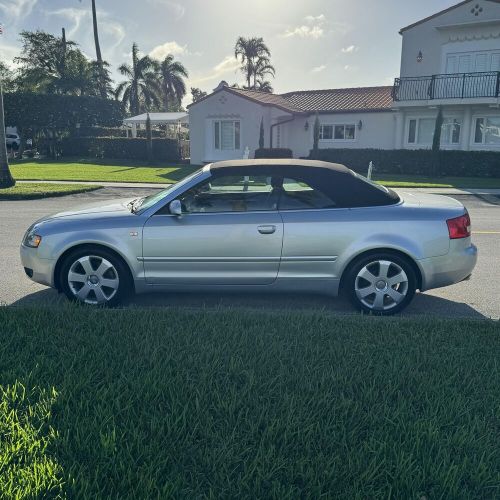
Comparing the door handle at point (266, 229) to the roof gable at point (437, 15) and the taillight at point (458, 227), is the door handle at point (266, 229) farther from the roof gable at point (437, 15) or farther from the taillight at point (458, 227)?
the roof gable at point (437, 15)

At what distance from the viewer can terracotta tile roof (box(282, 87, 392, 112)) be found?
2788 cm

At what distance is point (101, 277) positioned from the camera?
193 inches

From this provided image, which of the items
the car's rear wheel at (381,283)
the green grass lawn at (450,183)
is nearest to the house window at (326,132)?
the green grass lawn at (450,183)

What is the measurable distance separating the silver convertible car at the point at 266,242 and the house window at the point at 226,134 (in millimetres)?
24035

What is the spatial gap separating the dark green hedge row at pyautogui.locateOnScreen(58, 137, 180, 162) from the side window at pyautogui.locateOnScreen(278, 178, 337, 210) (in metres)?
27.5

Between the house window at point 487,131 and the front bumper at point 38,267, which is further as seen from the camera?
the house window at point 487,131

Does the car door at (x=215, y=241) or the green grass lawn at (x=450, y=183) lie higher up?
the car door at (x=215, y=241)

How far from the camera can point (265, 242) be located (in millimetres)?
4738

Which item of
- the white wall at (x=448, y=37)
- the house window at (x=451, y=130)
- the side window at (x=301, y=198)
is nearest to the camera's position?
the side window at (x=301, y=198)

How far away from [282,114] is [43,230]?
24.5 m

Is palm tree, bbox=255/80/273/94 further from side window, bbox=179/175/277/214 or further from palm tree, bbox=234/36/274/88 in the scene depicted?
side window, bbox=179/175/277/214

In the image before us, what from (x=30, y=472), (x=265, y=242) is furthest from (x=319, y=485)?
(x=265, y=242)

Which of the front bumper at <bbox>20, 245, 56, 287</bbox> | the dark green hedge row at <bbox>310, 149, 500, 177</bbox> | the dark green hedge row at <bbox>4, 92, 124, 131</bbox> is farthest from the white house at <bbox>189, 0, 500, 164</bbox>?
the front bumper at <bbox>20, 245, 56, 287</bbox>

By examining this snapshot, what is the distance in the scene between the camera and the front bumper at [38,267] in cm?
492
